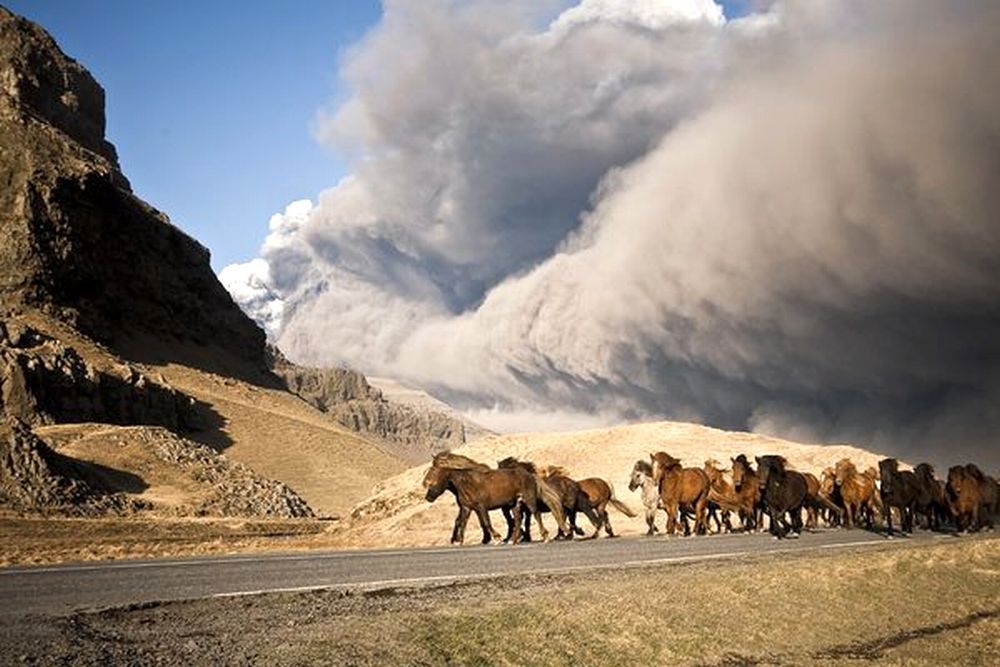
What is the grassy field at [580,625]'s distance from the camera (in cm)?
914

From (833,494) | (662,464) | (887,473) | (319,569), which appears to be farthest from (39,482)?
(887,473)

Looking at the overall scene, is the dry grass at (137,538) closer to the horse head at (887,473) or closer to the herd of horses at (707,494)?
the herd of horses at (707,494)

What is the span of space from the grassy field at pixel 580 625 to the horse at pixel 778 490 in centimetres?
1178

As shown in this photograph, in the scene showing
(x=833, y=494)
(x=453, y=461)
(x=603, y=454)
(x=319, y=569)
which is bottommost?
(x=319, y=569)

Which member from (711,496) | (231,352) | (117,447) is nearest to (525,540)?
Answer: (711,496)

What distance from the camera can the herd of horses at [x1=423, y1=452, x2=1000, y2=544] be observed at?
25891 millimetres

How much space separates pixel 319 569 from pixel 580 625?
7.61 metres

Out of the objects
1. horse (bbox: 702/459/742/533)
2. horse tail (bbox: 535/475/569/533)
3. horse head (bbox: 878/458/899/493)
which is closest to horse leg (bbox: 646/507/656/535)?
horse (bbox: 702/459/742/533)

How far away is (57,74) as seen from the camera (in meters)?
151

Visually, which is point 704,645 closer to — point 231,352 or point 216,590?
point 216,590

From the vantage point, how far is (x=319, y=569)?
671 inches

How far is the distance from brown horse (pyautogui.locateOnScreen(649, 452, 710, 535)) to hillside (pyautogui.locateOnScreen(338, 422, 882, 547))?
962 centimetres

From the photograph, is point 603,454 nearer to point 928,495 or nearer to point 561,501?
point 928,495

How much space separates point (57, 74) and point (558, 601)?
16455 centimetres
